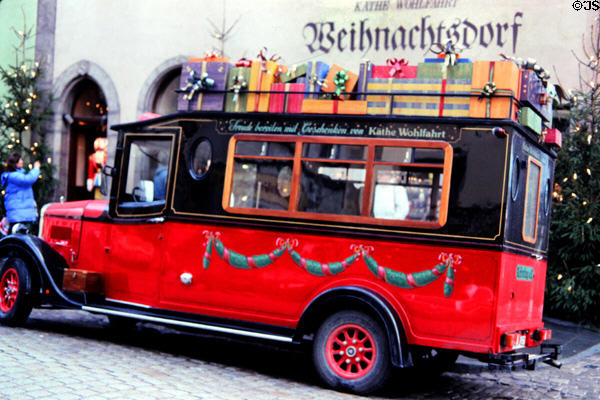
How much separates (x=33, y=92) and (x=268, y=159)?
10360 mm

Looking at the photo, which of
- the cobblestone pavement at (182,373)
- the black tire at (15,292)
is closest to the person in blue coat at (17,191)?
the cobblestone pavement at (182,373)

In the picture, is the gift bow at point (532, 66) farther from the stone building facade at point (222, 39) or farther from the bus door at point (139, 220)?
the stone building facade at point (222, 39)

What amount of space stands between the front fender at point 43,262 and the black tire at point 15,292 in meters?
0.10

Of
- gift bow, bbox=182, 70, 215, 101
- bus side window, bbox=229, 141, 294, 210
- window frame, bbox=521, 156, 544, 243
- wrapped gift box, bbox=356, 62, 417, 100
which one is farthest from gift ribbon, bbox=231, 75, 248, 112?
window frame, bbox=521, 156, 544, 243

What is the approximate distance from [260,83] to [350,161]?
1.26 metres

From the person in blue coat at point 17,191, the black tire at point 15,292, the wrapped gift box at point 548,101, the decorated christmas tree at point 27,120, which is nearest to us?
the wrapped gift box at point 548,101

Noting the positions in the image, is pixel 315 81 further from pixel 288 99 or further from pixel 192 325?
pixel 192 325

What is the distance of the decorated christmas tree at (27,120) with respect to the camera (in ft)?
52.0

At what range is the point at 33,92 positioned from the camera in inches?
634

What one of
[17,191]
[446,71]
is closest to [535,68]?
[446,71]

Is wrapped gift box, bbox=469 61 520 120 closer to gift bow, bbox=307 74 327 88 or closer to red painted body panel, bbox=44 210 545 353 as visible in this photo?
red painted body panel, bbox=44 210 545 353

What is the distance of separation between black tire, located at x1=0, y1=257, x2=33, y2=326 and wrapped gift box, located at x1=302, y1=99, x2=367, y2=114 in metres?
3.64

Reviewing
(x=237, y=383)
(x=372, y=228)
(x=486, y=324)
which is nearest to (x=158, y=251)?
(x=237, y=383)

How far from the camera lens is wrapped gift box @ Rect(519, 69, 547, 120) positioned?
664 centimetres
